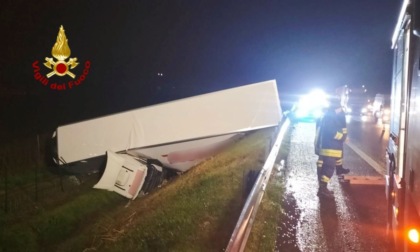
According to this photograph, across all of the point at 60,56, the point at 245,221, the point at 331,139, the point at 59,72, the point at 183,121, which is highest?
the point at 60,56

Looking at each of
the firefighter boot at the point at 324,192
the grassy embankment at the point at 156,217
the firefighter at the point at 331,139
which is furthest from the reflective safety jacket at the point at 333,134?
the grassy embankment at the point at 156,217

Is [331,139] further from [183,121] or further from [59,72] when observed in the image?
[59,72]

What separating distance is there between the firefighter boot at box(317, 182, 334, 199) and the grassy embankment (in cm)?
64

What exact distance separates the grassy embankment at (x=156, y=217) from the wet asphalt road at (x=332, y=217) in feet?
0.83

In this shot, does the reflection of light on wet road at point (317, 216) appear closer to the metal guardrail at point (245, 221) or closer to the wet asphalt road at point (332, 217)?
the wet asphalt road at point (332, 217)

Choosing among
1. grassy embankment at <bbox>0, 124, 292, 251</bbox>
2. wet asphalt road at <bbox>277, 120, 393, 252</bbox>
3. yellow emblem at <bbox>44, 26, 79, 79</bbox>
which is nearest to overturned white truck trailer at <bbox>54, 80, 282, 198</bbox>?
grassy embankment at <bbox>0, 124, 292, 251</bbox>

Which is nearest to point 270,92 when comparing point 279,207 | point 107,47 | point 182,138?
point 182,138

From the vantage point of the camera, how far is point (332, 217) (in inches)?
206

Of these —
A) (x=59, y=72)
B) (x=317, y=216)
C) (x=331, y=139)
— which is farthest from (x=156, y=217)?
(x=59, y=72)

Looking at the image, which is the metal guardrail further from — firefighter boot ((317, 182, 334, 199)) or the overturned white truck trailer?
the overturned white truck trailer

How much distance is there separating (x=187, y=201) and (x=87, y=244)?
4.97 feet

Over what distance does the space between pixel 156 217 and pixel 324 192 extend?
258cm

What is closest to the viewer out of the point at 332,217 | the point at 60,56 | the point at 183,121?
the point at 332,217

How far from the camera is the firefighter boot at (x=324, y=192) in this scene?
614 cm
